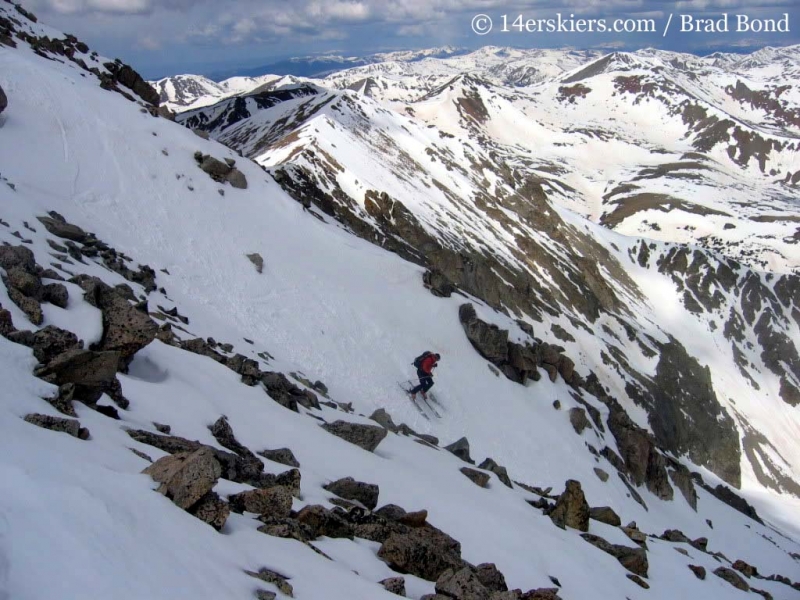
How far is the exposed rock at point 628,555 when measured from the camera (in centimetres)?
1606

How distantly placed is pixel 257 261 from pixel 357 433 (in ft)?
49.5

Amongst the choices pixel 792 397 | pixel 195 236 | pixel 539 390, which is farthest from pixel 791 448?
pixel 195 236

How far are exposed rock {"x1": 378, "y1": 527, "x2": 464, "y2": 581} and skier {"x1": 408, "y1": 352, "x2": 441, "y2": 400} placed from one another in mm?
16788

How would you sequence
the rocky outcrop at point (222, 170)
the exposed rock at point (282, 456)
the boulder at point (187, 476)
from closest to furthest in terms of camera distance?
the boulder at point (187, 476), the exposed rock at point (282, 456), the rocky outcrop at point (222, 170)

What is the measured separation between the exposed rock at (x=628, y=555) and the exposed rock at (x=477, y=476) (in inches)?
126

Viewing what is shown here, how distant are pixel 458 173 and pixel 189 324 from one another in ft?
250

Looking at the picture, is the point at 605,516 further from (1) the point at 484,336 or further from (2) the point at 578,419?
(2) the point at 578,419

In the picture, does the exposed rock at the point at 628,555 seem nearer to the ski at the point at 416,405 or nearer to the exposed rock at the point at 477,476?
the exposed rock at the point at 477,476

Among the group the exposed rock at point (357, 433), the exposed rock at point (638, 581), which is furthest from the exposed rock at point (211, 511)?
the exposed rock at point (638, 581)

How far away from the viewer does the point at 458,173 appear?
9144 cm

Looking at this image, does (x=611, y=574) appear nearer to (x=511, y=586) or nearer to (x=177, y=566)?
(x=511, y=586)

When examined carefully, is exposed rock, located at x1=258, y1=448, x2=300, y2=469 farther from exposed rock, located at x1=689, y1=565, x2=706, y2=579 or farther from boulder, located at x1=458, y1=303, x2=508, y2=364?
boulder, located at x1=458, y1=303, x2=508, y2=364

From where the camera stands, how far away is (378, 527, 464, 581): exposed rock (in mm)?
8492

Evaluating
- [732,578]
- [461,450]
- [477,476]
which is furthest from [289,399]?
[732,578]
